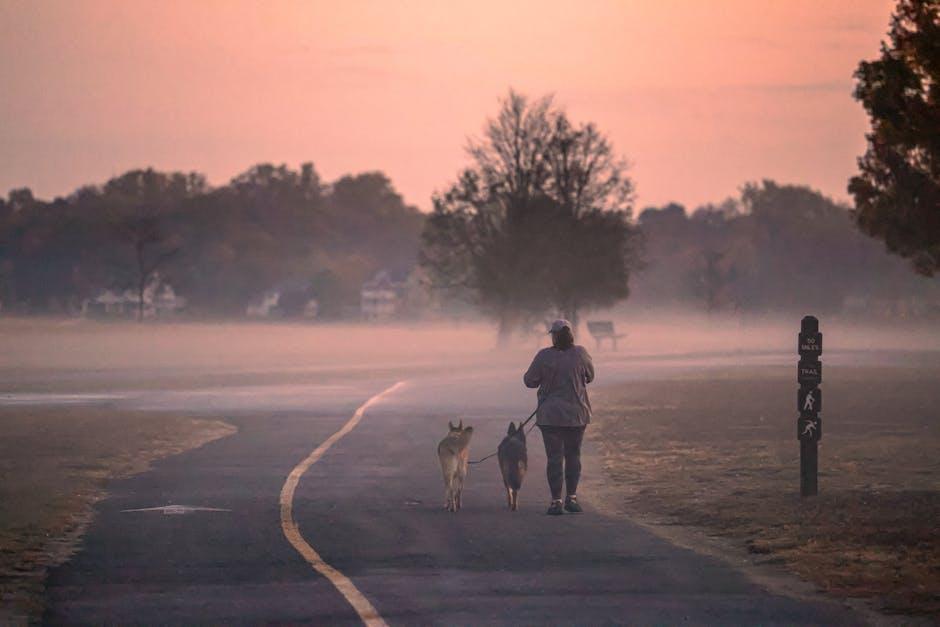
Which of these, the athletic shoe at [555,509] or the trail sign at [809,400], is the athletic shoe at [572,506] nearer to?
the athletic shoe at [555,509]

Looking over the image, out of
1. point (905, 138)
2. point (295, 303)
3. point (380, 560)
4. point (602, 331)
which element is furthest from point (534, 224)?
point (295, 303)

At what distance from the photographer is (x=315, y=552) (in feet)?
42.4

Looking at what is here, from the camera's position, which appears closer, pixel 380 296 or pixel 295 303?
pixel 295 303

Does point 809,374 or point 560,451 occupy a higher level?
point 809,374

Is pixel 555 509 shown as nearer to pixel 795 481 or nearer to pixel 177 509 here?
pixel 177 509

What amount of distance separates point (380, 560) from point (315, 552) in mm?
739

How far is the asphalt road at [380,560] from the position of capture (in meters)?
10.2

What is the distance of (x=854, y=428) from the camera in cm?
2747

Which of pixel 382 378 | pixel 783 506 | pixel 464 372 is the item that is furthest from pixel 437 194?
pixel 783 506

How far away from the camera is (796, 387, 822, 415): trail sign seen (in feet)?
52.6

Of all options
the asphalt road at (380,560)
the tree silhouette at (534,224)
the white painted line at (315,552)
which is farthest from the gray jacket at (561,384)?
the tree silhouette at (534,224)

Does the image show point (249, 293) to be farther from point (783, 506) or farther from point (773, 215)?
point (783, 506)

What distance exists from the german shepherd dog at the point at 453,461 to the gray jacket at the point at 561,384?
816 mm

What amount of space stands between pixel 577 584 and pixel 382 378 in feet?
131
